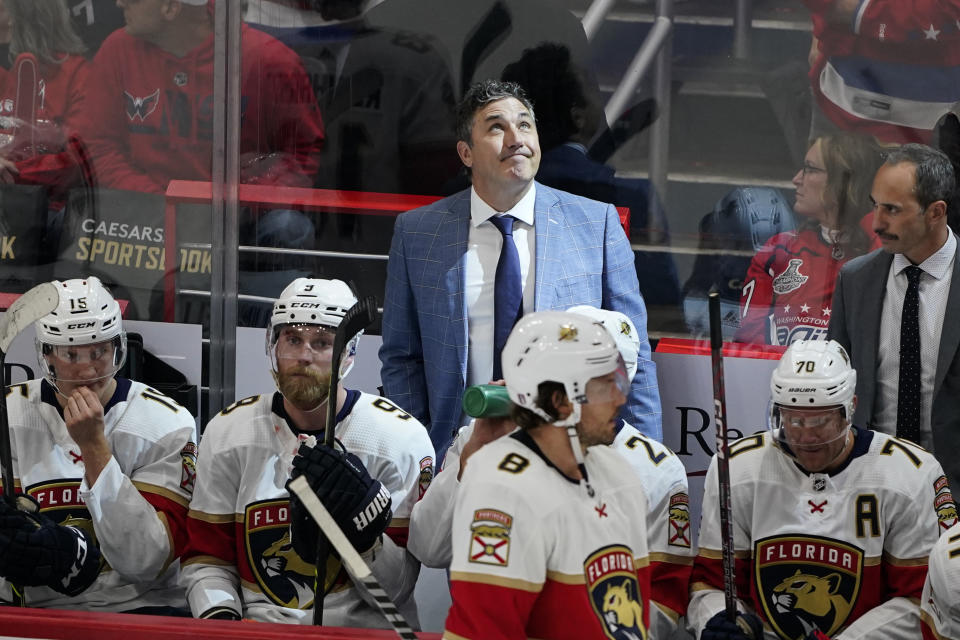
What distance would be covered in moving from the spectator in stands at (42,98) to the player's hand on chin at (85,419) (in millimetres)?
2043

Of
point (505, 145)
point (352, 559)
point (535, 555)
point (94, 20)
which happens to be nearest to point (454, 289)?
point (505, 145)

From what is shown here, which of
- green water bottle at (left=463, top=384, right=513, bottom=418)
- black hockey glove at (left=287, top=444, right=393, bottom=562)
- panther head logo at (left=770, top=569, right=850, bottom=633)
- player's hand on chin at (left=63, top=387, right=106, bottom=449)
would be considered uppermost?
green water bottle at (left=463, top=384, right=513, bottom=418)

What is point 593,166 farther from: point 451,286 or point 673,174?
point 451,286

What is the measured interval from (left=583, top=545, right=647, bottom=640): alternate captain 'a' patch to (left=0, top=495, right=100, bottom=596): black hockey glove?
1.41 m

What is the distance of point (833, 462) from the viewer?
3.24 meters

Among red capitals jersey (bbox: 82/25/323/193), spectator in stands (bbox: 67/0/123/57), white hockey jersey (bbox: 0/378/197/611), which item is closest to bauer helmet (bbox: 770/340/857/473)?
white hockey jersey (bbox: 0/378/197/611)

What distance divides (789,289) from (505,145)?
56.3 inches

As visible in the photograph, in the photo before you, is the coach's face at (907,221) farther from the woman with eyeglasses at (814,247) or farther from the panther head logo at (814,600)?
the panther head logo at (814,600)

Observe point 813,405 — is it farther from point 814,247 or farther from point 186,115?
point 186,115

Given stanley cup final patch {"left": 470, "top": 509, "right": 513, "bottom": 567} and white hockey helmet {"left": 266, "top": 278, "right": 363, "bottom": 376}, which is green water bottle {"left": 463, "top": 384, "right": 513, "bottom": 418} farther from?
white hockey helmet {"left": 266, "top": 278, "right": 363, "bottom": 376}

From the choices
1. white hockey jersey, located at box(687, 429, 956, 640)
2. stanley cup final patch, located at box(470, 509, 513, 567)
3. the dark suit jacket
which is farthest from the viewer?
the dark suit jacket

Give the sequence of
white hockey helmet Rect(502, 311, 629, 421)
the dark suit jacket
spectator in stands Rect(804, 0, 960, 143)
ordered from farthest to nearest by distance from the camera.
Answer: spectator in stands Rect(804, 0, 960, 143), the dark suit jacket, white hockey helmet Rect(502, 311, 629, 421)

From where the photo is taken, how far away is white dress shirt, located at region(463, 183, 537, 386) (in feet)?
13.0

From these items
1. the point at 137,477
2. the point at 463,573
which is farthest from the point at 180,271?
the point at 463,573
